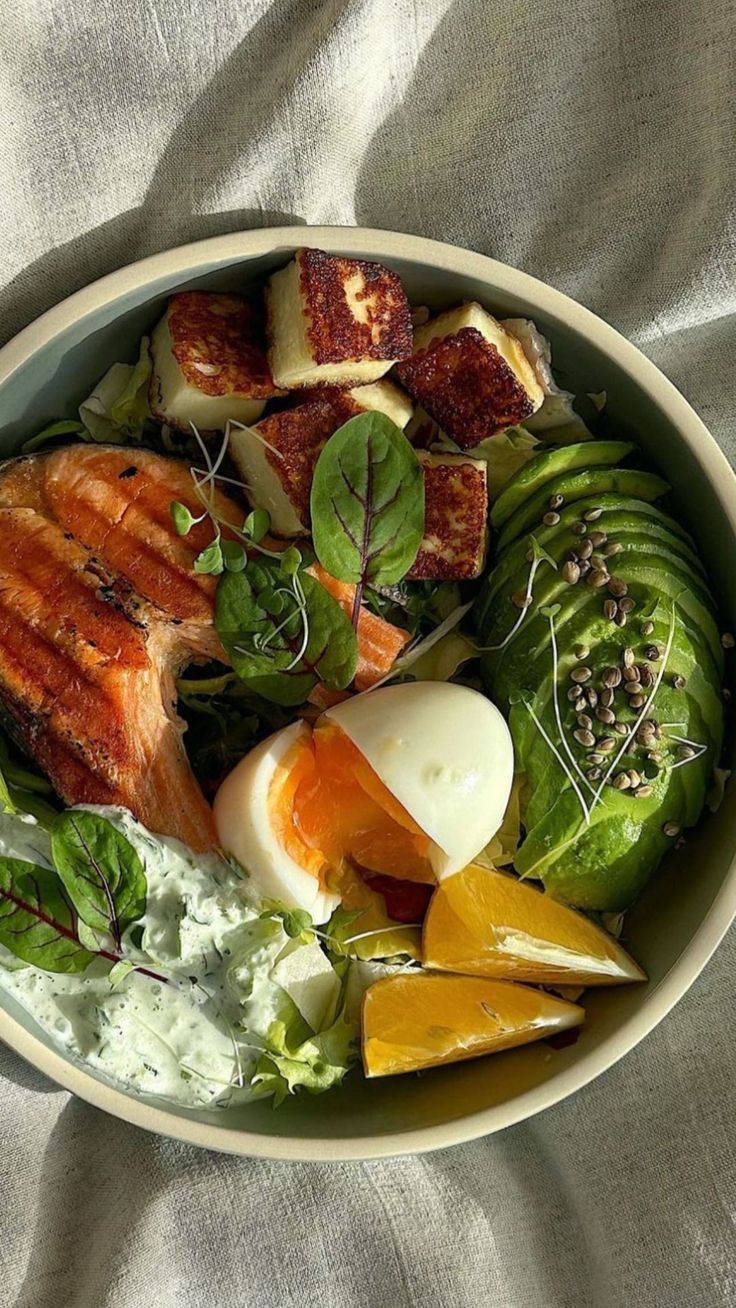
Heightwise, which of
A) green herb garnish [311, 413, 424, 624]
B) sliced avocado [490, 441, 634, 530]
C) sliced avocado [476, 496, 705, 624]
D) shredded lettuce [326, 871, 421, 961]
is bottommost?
shredded lettuce [326, 871, 421, 961]

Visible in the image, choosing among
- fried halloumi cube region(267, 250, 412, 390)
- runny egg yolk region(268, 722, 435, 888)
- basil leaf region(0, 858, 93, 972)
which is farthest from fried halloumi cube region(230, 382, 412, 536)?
basil leaf region(0, 858, 93, 972)

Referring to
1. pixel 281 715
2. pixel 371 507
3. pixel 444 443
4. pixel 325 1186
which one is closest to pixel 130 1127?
pixel 325 1186

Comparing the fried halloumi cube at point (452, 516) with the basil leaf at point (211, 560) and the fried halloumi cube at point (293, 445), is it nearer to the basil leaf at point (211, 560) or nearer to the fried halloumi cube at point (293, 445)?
the fried halloumi cube at point (293, 445)

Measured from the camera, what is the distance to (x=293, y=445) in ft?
6.28

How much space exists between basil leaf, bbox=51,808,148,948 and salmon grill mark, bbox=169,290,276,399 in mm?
727

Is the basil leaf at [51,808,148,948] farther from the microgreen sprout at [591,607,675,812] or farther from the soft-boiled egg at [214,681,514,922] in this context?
the microgreen sprout at [591,607,675,812]

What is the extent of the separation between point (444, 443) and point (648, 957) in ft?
3.31

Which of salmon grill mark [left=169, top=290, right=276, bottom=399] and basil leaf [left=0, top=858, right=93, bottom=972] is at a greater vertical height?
salmon grill mark [left=169, top=290, right=276, bottom=399]

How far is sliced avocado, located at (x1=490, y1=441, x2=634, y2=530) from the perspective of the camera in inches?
81.4

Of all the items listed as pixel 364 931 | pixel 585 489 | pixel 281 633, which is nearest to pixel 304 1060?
pixel 364 931

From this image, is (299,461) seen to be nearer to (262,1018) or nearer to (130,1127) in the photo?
(262,1018)

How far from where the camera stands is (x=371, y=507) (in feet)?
6.31

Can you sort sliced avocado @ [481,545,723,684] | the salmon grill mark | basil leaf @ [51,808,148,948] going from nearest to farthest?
basil leaf @ [51,808,148,948], the salmon grill mark, sliced avocado @ [481,545,723,684]

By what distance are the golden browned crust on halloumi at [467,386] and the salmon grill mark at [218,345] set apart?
26cm
